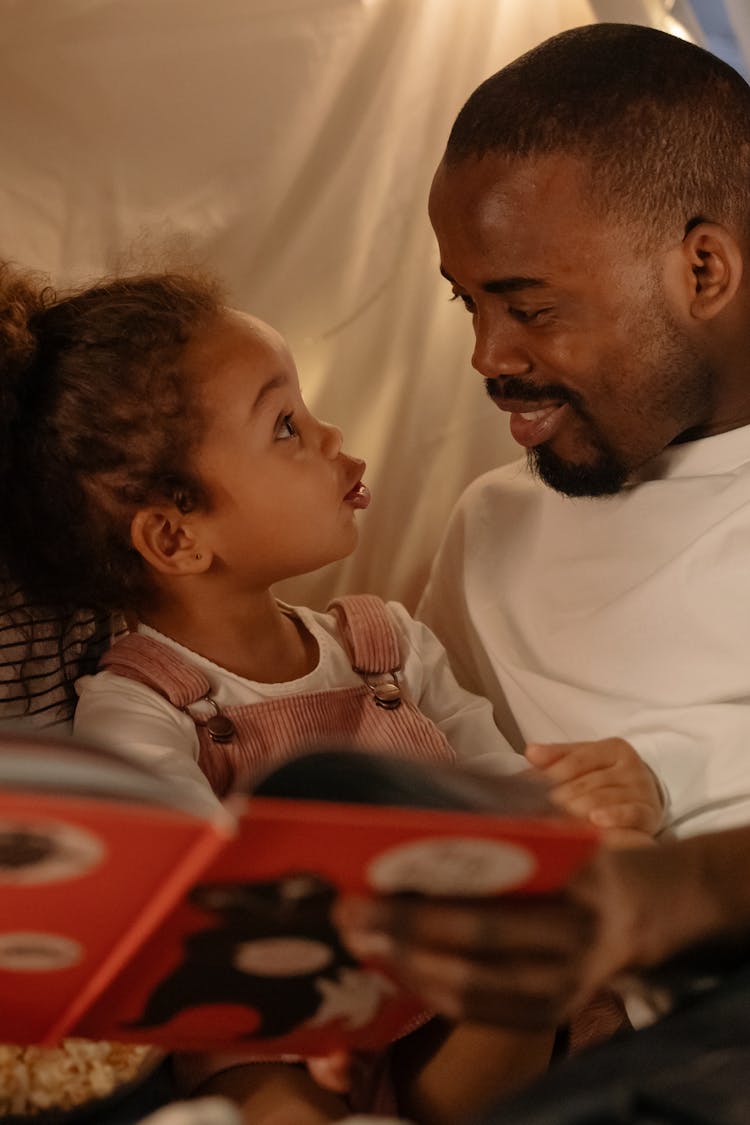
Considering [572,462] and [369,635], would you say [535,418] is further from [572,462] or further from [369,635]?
[369,635]

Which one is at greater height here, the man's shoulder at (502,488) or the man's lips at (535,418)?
the man's lips at (535,418)

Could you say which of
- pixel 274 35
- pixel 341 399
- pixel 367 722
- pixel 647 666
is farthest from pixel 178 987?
pixel 274 35

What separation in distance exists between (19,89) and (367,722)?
28.5 inches

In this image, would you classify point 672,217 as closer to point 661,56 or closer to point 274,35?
point 661,56

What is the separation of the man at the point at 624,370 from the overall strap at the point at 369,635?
12 centimetres

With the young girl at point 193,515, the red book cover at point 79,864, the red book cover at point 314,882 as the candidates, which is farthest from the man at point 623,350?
the red book cover at point 79,864

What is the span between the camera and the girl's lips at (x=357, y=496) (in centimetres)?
127

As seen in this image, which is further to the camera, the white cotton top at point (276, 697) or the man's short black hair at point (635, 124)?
the man's short black hair at point (635, 124)

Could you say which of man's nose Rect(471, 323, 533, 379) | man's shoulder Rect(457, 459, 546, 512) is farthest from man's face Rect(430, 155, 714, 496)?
man's shoulder Rect(457, 459, 546, 512)

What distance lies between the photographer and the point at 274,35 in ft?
4.79

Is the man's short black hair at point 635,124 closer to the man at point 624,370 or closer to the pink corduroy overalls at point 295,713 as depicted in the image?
the man at point 624,370

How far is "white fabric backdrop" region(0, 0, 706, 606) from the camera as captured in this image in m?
1.37

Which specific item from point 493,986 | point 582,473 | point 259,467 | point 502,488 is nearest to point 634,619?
point 582,473

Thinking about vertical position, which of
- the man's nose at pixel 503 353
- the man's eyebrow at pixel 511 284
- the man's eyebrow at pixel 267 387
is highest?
the man's eyebrow at pixel 511 284
